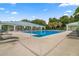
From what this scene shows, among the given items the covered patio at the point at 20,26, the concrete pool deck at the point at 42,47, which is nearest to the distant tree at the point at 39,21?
the covered patio at the point at 20,26

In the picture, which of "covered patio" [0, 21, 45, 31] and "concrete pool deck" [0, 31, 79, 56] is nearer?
"concrete pool deck" [0, 31, 79, 56]

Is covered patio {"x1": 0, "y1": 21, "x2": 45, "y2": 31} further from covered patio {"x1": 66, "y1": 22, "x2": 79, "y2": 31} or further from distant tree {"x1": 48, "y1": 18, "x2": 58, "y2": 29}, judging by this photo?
covered patio {"x1": 66, "y1": 22, "x2": 79, "y2": 31}

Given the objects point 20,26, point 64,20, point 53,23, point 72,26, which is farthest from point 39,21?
point 72,26

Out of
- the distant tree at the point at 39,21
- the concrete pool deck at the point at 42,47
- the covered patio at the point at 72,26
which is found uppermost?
the distant tree at the point at 39,21

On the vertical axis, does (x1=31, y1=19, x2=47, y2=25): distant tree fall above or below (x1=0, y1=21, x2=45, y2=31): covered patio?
above

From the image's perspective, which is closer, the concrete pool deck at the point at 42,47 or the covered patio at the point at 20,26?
the concrete pool deck at the point at 42,47

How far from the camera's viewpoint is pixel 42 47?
368 centimetres

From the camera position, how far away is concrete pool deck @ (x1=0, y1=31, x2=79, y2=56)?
363 centimetres

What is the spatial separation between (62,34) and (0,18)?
140cm

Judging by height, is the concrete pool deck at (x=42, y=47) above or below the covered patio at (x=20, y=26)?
below

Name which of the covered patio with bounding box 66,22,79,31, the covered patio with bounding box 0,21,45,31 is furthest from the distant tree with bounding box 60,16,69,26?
the covered patio with bounding box 0,21,45,31

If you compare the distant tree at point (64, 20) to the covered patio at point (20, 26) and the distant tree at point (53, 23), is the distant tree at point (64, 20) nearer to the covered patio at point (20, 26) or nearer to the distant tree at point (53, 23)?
the distant tree at point (53, 23)

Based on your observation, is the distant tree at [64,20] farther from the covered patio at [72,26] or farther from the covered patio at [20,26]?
the covered patio at [20,26]

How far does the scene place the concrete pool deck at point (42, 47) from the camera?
3.63 m
